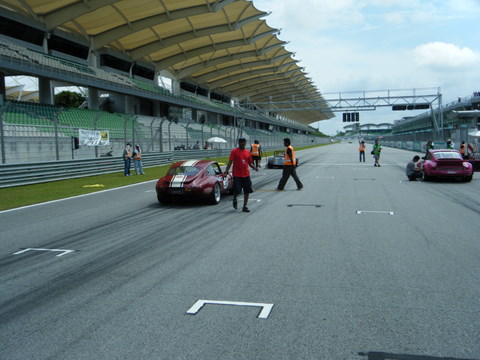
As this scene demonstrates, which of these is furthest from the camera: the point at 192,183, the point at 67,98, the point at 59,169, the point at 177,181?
the point at 67,98

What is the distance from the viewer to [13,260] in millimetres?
5793

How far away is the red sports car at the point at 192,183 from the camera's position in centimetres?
1039

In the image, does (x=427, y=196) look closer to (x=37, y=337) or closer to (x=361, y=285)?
(x=361, y=285)

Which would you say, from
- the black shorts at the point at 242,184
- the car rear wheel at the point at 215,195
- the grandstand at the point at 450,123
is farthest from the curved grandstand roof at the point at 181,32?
the black shorts at the point at 242,184

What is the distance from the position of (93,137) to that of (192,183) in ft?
37.7

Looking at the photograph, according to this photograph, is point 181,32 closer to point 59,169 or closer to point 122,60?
point 122,60

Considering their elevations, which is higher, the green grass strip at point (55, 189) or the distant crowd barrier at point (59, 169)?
the distant crowd barrier at point (59, 169)

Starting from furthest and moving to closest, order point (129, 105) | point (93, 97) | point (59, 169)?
point (129, 105) → point (93, 97) → point (59, 169)

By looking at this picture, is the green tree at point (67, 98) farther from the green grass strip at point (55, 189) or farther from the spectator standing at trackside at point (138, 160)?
the green grass strip at point (55, 189)

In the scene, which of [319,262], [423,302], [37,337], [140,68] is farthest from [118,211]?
[140,68]

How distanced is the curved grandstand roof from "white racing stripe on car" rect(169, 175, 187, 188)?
70.4 feet

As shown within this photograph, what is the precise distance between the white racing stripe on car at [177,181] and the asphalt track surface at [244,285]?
1.39 metres

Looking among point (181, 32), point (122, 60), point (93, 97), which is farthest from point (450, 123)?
point (93, 97)

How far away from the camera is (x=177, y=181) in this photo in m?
10.5
